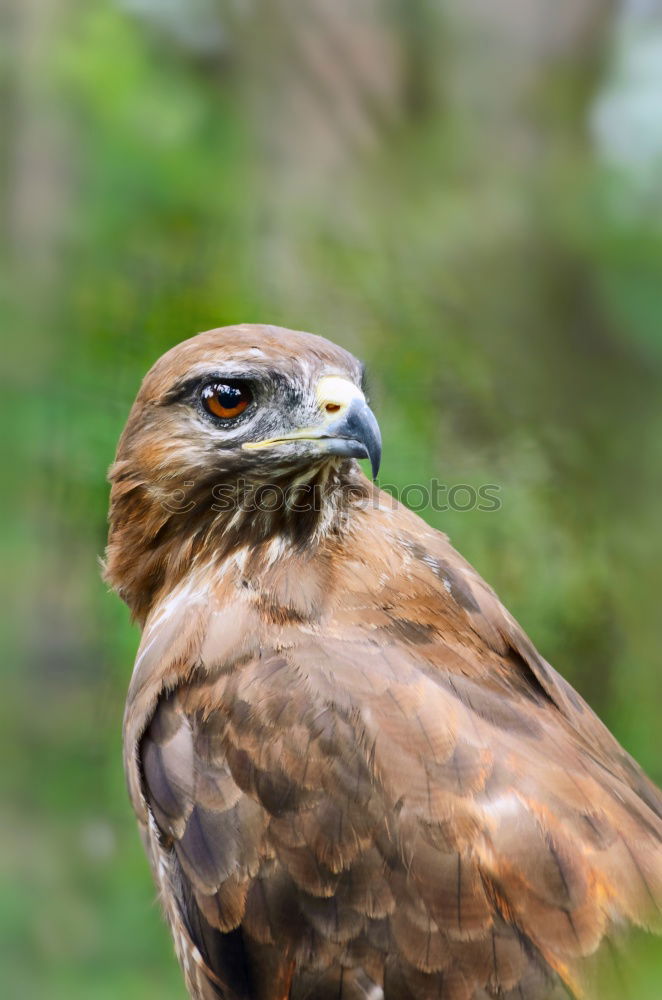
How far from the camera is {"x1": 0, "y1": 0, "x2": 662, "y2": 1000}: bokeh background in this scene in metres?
4.12

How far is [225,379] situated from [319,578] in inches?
21.8

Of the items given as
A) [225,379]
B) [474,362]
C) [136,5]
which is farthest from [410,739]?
[136,5]

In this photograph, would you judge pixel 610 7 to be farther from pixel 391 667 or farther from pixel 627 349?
pixel 391 667

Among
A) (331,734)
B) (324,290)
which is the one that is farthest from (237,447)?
(324,290)

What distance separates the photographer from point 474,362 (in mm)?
4246

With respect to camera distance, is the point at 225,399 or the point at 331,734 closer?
the point at 331,734

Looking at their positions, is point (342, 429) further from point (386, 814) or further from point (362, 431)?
point (386, 814)

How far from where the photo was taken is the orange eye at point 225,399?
109 inches

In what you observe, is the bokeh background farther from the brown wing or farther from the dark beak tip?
the brown wing

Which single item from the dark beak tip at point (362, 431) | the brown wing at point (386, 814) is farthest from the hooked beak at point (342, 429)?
the brown wing at point (386, 814)

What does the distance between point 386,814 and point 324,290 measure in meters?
2.72

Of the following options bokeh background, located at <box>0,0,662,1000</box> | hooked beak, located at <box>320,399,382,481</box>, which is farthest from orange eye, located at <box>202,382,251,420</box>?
bokeh background, located at <box>0,0,662,1000</box>

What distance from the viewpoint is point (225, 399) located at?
2.79 meters

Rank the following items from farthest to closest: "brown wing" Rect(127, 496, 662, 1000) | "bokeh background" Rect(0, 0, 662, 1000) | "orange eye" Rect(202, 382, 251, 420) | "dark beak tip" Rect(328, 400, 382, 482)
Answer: "bokeh background" Rect(0, 0, 662, 1000) < "orange eye" Rect(202, 382, 251, 420) < "dark beak tip" Rect(328, 400, 382, 482) < "brown wing" Rect(127, 496, 662, 1000)
